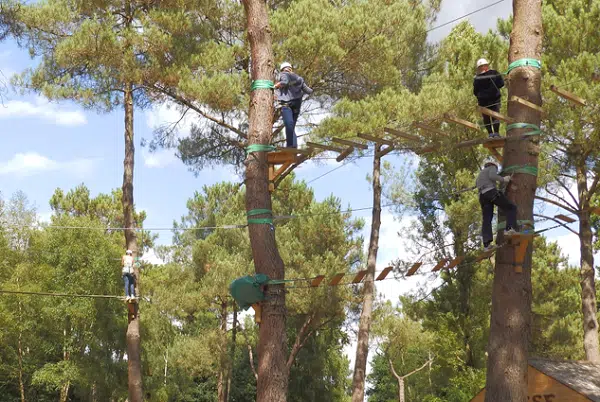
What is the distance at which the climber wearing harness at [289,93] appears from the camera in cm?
744

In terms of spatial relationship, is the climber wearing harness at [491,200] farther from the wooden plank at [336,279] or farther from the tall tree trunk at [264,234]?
the tall tree trunk at [264,234]

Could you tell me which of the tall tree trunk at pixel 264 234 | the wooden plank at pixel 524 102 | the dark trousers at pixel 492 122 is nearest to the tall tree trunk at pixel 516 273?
the wooden plank at pixel 524 102

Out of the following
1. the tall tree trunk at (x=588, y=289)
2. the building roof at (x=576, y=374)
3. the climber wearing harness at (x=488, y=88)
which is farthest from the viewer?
the tall tree trunk at (x=588, y=289)

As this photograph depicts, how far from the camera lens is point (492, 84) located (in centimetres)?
713

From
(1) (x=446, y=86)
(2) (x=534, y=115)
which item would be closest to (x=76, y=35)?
(1) (x=446, y=86)

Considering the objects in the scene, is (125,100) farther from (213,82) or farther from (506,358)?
(506,358)

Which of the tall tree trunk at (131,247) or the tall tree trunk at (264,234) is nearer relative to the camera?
the tall tree trunk at (264,234)

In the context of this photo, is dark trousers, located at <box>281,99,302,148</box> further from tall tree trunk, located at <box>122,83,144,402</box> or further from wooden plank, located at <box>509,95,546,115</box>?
tall tree trunk, located at <box>122,83,144,402</box>

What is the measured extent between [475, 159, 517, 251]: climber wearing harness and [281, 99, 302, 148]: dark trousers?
2149 mm

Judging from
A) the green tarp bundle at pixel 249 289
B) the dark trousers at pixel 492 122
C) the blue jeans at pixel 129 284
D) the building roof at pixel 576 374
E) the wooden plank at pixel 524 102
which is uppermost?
the dark trousers at pixel 492 122

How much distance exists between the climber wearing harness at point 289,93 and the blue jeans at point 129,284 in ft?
15.9

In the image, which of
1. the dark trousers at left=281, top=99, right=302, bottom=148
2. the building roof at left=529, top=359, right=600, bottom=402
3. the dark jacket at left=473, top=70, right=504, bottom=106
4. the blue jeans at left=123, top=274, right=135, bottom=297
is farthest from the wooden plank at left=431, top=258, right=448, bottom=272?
the building roof at left=529, top=359, right=600, bottom=402

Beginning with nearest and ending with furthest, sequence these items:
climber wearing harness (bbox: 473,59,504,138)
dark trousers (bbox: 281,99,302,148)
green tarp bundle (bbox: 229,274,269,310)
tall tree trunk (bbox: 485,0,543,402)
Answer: tall tree trunk (bbox: 485,0,543,402), green tarp bundle (bbox: 229,274,269,310), climber wearing harness (bbox: 473,59,504,138), dark trousers (bbox: 281,99,302,148)

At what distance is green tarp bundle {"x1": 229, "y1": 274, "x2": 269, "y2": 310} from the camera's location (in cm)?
635
